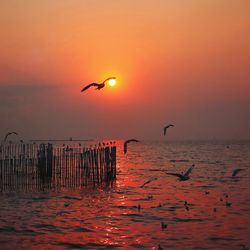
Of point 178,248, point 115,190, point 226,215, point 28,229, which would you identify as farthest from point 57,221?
point 115,190

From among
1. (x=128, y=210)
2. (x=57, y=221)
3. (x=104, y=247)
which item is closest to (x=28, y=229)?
(x=57, y=221)

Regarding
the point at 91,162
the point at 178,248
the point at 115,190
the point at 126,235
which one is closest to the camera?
the point at 178,248

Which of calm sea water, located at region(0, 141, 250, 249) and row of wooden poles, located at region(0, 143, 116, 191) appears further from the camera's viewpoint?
row of wooden poles, located at region(0, 143, 116, 191)

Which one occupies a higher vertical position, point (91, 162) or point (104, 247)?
point (91, 162)

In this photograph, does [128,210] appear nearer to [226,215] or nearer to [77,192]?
[226,215]

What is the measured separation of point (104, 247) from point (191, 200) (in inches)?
342

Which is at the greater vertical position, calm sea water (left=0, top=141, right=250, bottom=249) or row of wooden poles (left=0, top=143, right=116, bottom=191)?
row of wooden poles (left=0, top=143, right=116, bottom=191)

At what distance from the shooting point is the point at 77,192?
20781 millimetres

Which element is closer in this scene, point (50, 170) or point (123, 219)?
point (123, 219)

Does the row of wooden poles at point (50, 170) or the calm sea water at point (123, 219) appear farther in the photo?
the row of wooden poles at point (50, 170)

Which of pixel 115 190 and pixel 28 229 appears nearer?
pixel 28 229

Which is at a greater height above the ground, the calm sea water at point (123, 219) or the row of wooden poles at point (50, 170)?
the row of wooden poles at point (50, 170)

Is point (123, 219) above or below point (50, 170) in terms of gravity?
below

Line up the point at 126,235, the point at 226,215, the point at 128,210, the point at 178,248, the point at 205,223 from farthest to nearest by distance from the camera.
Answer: the point at 128,210 < the point at 226,215 < the point at 205,223 < the point at 126,235 < the point at 178,248
